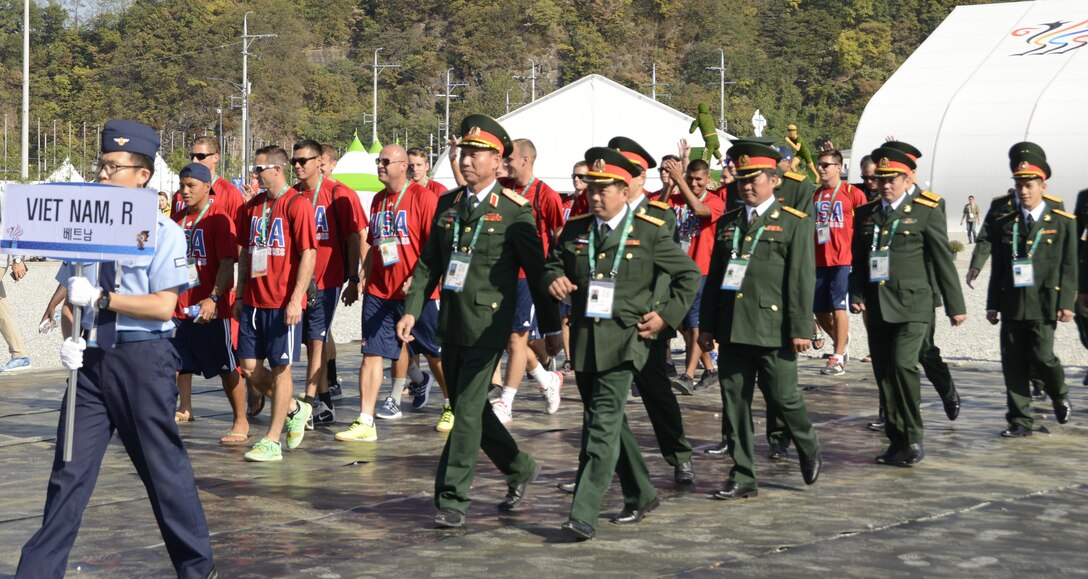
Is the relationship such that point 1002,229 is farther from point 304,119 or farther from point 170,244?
point 304,119

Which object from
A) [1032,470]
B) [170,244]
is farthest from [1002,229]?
[170,244]

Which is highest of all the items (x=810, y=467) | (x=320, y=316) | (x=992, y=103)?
(x=992, y=103)

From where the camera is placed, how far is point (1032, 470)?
825 centimetres

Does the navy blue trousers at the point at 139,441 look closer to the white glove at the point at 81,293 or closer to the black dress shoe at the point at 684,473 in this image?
the white glove at the point at 81,293

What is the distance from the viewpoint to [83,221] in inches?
205

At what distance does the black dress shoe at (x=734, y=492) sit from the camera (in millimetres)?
7289

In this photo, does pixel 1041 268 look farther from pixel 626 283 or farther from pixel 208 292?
pixel 208 292

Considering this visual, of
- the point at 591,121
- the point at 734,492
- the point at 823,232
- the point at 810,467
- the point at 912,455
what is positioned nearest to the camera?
the point at 734,492

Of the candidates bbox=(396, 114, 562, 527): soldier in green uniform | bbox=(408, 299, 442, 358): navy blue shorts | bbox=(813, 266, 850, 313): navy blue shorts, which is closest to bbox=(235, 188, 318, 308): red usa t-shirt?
bbox=(408, 299, 442, 358): navy blue shorts

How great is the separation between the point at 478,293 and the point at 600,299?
67 cm

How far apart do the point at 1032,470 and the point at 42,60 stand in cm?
14788

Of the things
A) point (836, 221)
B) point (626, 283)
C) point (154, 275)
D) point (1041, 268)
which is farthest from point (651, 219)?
point (836, 221)

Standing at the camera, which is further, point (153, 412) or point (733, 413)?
point (733, 413)

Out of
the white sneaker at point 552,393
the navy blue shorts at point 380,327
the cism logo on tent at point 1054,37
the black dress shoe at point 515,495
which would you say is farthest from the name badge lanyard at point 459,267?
the cism logo on tent at point 1054,37
